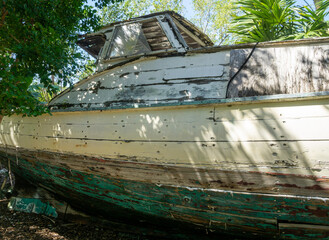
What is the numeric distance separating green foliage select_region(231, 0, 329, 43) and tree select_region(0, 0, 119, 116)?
3235 mm

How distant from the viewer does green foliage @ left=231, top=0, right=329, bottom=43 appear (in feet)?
15.8

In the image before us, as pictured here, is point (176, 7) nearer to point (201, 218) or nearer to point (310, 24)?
point (310, 24)

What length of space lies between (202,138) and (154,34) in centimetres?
214

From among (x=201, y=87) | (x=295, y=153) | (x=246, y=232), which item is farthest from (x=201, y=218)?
(x=201, y=87)

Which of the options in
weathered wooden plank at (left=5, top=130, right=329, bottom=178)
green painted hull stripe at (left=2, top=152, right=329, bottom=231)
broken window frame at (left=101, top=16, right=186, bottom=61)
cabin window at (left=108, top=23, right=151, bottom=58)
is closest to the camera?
weathered wooden plank at (left=5, top=130, right=329, bottom=178)

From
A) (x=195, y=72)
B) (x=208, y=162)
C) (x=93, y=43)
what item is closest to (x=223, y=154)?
(x=208, y=162)

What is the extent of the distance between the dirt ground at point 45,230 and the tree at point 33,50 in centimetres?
161

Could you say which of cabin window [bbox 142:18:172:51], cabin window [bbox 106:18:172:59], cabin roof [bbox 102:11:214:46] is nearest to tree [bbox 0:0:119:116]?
cabin window [bbox 106:18:172:59]

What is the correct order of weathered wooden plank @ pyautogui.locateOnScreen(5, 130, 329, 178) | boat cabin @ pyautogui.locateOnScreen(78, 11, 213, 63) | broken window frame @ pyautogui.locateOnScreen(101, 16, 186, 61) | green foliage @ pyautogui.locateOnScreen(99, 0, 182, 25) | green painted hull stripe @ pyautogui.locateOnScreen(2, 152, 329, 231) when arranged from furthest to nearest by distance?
1. green foliage @ pyautogui.locateOnScreen(99, 0, 182, 25)
2. boat cabin @ pyautogui.locateOnScreen(78, 11, 213, 63)
3. broken window frame @ pyautogui.locateOnScreen(101, 16, 186, 61)
4. green painted hull stripe @ pyautogui.locateOnScreen(2, 152, 329, 231)
5. weathered wooden plank @ pyautogui.locateOnScreen(5, 130, 329, 178)

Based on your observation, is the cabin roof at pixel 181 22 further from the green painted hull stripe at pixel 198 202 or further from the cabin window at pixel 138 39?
the green painted hull stripe at pixel 198 202


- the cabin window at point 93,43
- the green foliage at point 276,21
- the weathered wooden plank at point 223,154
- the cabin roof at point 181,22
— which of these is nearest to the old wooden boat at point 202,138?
the weathered wooden plank at point 223,154

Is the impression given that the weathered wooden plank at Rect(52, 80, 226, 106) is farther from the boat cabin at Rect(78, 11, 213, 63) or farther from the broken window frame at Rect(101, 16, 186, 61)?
the boat cabin at Rect(78, 11, 213, 63)

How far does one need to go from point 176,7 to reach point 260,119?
16228mm

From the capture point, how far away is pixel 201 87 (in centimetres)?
276
